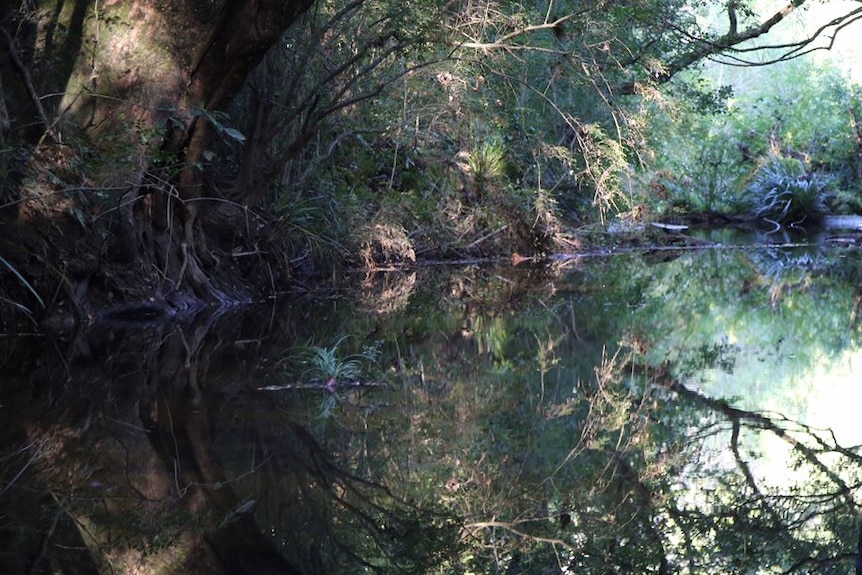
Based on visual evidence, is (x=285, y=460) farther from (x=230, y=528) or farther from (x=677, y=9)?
(x=677, y=9)

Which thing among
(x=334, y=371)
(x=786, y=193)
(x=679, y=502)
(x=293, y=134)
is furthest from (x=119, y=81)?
(x=786, y=193)

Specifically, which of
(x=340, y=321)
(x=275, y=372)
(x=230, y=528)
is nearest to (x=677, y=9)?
(x=340, y=321)

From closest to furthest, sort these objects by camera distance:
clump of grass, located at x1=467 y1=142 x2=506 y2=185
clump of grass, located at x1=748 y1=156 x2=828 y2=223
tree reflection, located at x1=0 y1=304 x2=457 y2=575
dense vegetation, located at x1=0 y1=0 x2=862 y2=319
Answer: tree reflection, located at x1=0 y1=304 x2=457 y2=575, dense vegetation, located at x1=0 y1=0 x2=862 y2=319, clump of grass, located at x1=467 y1=142 x2=506 y2=185, clump of grass, located at x1=748 y1=156 x2=828 y2=223

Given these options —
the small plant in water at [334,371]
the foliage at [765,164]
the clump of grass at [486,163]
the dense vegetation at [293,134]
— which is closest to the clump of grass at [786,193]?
the foliage at [765,164]

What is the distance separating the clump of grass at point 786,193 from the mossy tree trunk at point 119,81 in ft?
59.4

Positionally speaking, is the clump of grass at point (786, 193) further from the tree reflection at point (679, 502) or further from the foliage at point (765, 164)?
the tree reflection at point (679, 502)

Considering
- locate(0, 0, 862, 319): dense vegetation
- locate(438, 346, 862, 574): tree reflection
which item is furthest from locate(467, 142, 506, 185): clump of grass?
locate(438, 346, 862, 574): tree reflection

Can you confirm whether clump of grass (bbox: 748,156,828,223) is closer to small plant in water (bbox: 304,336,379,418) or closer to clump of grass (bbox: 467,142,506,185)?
clump of grass (bbox: 467,142,506,185)

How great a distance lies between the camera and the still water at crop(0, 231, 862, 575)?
2896 mm

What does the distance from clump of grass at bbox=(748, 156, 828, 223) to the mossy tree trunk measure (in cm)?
1811

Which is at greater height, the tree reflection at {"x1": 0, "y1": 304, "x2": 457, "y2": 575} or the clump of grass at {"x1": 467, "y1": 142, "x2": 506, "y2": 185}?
the clump of grass at {"x1": 467, "y1": 142, "x2": 506, "y2": 185}

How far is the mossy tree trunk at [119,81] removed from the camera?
7.19 meters

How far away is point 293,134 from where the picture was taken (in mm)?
10594

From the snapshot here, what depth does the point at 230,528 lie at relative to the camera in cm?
300
